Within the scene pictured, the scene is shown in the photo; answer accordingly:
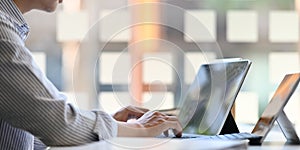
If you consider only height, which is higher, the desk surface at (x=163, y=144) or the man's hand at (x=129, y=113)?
the man's hand at (x=129, y=113)

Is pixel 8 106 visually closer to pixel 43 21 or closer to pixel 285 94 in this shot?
pixel 285 94

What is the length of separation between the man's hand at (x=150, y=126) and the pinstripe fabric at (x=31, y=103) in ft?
0.39

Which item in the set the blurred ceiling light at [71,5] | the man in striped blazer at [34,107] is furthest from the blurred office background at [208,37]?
the man in striped blazer at [34,107]

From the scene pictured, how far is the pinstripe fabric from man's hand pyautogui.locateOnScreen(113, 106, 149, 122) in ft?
1.00

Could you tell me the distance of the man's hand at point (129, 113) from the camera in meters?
1.23

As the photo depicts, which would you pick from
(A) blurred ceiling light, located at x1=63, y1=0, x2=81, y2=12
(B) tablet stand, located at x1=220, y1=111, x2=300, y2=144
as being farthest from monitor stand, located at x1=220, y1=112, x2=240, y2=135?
(A) blurred ceiling light, located at x1=63, y1=0, x2=81, y2=12

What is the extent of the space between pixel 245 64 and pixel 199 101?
18cm

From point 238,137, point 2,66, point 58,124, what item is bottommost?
point 238,137

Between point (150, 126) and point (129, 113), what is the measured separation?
185mm

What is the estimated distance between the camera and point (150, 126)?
107 centimetres

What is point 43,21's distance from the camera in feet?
6.80

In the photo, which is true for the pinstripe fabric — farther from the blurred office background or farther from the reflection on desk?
Answer: the blurred office background

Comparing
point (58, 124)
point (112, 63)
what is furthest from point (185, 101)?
point (58, 124)

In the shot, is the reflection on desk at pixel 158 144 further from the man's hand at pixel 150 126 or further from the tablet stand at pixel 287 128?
the tablet stand at pixel 287 128
